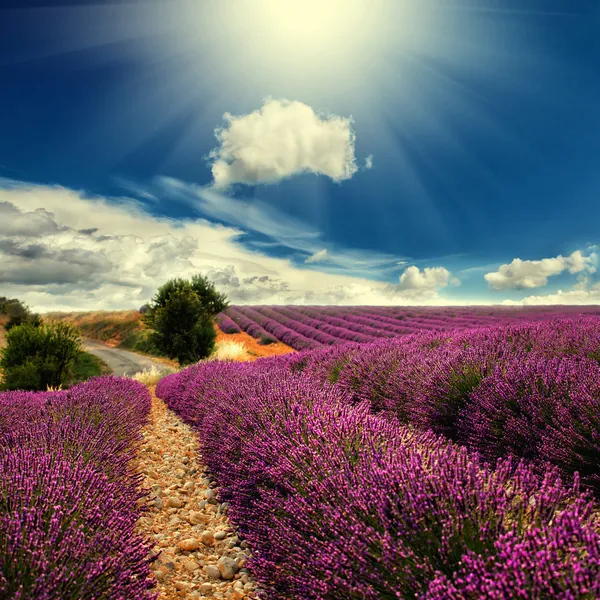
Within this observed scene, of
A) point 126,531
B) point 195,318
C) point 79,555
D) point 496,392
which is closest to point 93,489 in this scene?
point 126,531

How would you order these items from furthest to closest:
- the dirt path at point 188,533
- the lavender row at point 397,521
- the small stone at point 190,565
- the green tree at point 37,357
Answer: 1. the green tree at point 37,357
2. the small stone at point 190,565
3. the dirt path at point 188,533
4. the lavender row at point 397,521

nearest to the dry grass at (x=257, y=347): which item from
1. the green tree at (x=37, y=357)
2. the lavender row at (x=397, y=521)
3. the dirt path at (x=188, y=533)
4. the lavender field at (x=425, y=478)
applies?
the green tree at (x=37, y=357)

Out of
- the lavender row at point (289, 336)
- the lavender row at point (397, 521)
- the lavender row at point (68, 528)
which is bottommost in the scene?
the lavender row at point (289, 336)

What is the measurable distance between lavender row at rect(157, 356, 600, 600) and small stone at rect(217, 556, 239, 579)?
198 millimetres

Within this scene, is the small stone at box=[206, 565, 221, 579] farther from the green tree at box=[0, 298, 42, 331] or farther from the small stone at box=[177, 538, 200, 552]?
the green tree at box=[0, 298, 42, 331]

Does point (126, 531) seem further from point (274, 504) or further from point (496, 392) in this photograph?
point (496, 392)

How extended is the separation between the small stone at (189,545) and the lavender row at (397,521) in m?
Answer: 0.32

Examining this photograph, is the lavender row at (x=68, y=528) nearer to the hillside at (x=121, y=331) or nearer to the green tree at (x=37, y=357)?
the green tree at (x=37, y=357)

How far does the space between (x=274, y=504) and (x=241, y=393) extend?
6.46 feet

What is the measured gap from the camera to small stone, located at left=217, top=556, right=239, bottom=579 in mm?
2469

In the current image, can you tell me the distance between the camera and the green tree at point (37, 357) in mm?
10422

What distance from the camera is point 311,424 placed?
2.66 metres

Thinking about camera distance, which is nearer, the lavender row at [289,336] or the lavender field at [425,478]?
the lavender field at [425,478]

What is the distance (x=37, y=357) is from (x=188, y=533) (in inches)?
387
